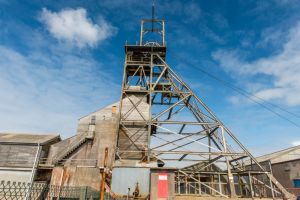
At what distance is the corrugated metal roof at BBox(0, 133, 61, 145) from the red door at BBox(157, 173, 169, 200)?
1718 centimetres

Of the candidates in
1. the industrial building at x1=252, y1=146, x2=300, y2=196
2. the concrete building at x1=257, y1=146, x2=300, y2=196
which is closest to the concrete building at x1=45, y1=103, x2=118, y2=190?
the industrial building at x1=252, y1=146, x2=300, y2=196

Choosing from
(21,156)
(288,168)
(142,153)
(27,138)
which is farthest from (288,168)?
(27,138)

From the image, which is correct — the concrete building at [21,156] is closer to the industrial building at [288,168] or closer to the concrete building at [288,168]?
the industrial building at [288,168]

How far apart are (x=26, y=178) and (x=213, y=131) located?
1949cm

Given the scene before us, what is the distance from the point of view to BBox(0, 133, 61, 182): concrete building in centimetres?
2350

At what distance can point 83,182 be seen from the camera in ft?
64.8

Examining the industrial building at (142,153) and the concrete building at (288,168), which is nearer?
the industrial building at (142,153)

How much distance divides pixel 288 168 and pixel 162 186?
23.3 m

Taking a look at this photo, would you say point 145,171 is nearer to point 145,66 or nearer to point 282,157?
point 145,66

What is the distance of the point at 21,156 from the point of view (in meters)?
25.2

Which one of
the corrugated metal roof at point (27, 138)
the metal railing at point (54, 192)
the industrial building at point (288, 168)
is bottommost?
the metal railing at point (54, 192)

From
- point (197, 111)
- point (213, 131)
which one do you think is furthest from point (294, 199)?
point (197, 111)

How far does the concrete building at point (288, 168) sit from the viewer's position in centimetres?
2784

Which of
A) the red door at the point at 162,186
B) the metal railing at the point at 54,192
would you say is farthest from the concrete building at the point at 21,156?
the red door at the point at 162,186
